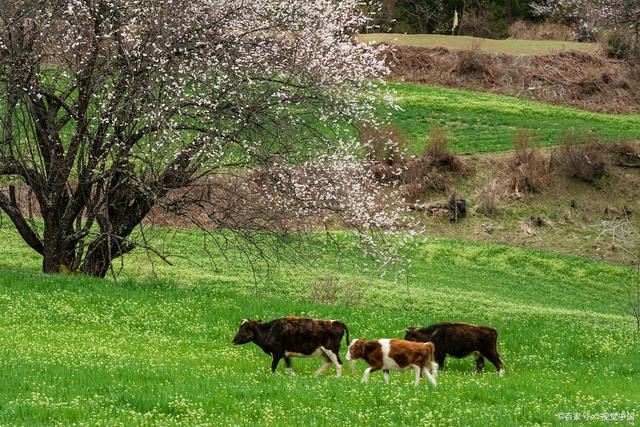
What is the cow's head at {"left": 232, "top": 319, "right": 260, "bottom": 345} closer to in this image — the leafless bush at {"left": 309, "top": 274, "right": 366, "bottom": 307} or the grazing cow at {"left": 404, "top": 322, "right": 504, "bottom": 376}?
the grazing cow at {"left": 404, "top": 322, "right": 504, "bottom": 376}

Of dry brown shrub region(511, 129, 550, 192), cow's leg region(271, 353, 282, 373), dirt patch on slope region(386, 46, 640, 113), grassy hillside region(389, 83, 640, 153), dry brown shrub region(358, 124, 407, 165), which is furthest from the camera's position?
dirt patch on slope region(386, 46, 640, 113)

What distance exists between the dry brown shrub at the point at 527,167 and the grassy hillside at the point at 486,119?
3.10 m

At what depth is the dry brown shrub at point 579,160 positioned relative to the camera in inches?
2068

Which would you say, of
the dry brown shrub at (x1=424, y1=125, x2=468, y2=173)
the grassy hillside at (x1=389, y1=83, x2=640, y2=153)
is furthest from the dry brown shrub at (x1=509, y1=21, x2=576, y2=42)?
the dry brown shrub at (x1=424, y1=125, x2=468, y2=173)

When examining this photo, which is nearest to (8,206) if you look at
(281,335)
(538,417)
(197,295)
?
(197,295)

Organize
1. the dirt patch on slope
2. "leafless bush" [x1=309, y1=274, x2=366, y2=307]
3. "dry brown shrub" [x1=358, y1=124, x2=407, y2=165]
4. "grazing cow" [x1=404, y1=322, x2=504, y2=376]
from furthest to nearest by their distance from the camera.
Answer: the dirt patch on slope, "dry brown shrub" [x1=358, y1=124, x2=407, y2=165], "leafless bush" [x1=309, y1=274, x2=366, y2=307], "grazing cow" [x1=404, y1=322, x2=504, y2=376]

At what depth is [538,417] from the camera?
12.6 m

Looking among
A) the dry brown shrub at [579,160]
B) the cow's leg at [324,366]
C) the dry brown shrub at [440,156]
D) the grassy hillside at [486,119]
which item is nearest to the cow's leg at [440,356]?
the cow's leg at [324,366]

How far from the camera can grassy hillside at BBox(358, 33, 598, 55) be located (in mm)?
73562

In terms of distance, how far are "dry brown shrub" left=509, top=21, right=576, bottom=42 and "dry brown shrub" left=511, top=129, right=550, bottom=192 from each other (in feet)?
97.9

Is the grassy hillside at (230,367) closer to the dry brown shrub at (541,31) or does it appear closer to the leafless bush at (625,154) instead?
the leafless bush at (625,154)

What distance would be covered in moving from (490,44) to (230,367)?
63459 millimetres

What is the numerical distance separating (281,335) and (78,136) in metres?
11.4

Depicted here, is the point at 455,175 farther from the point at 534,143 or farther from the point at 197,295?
the point at 197,295
